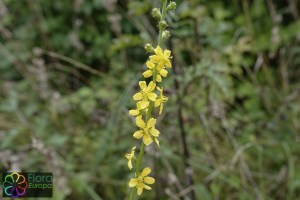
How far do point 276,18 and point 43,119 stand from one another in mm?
1782

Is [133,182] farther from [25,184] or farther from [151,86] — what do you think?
[25,184]

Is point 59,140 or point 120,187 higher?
point 59,140

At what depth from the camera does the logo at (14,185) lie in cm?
185

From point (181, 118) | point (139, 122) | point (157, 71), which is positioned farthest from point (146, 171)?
point (181, 118)

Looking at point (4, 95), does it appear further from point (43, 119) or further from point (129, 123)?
point (129, 123)

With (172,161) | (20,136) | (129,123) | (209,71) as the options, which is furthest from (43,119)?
(209,71)

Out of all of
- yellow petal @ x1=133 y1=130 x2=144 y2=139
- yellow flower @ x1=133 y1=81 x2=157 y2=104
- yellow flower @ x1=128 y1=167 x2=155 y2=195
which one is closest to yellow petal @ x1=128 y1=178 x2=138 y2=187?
yellow flower @ x1=128 y1=167 x2=155 y2=195

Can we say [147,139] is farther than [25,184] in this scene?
No

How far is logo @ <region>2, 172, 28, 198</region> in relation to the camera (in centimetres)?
185

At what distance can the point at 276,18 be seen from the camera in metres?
2.86

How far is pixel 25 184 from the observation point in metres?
1.95

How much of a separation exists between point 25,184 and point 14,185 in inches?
2.9

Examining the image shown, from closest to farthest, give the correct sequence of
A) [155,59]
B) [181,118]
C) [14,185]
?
[155,59] < [14,185] < [181,118]

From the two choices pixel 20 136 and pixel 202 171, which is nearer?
pixel 202 171
